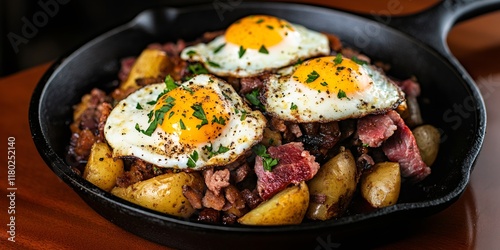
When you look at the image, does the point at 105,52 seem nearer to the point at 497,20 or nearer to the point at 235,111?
the point at 235,111

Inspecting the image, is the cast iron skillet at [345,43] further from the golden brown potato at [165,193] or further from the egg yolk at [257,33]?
the egg yolk at [257,33]

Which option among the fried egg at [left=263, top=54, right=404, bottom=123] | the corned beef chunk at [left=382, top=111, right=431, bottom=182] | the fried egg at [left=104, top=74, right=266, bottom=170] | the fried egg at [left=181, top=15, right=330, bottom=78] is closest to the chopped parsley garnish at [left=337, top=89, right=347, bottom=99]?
the fried egg at [left=263, top=54, right=404, bottom=123]

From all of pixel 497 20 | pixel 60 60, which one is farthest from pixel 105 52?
pixel 497 20

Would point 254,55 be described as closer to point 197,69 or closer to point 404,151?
point 197,69

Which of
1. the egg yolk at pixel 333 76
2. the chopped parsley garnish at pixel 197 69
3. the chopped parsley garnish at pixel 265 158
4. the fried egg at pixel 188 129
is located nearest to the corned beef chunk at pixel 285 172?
the chopped parsley garnish at pixel 265 158

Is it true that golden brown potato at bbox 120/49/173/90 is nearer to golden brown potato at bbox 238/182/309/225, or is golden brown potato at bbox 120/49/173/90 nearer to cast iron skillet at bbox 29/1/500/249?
cast iron skillet at bbox 29/1/500/249
